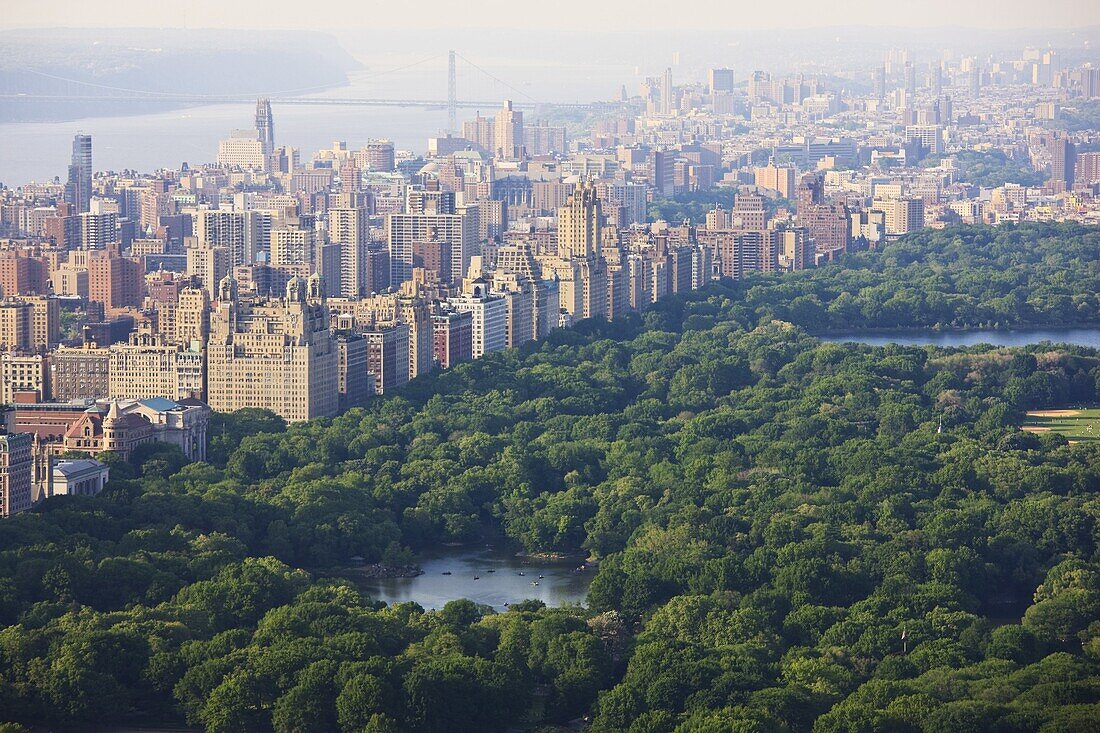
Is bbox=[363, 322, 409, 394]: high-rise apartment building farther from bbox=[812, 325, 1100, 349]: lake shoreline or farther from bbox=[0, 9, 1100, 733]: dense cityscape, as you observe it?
bbox=[812, 325, 1100, 349]: lake shoreline

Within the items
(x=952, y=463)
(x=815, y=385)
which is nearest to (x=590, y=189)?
(x=815, y=385)

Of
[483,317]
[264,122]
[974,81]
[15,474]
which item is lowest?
[15,474]

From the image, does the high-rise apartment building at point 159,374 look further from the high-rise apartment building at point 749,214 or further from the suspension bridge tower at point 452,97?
the suspension bridge tower at point 452,97


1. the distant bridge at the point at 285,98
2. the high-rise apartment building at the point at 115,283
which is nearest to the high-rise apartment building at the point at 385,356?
the high-rise apartment building at the point at 115,283

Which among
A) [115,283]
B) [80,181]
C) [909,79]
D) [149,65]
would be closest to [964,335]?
[115,283]

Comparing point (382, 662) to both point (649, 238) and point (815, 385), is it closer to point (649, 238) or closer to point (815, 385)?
point (815, 385)

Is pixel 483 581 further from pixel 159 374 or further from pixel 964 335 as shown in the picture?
pixel 964 335
